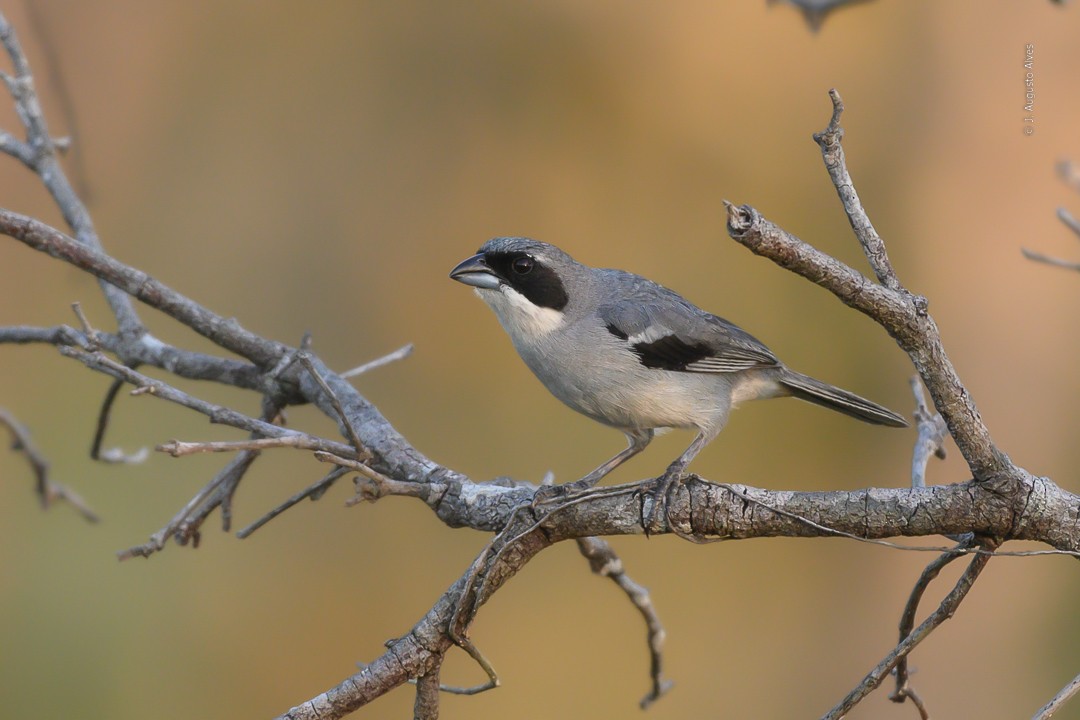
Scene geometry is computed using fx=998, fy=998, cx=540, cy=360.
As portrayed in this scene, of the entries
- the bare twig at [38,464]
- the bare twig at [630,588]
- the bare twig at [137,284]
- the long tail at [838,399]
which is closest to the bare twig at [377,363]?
the bare twig at [137,284]

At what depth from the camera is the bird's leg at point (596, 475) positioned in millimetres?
2412

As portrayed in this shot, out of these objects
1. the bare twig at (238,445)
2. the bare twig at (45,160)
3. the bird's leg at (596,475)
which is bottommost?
the bird's leg at (596,475)

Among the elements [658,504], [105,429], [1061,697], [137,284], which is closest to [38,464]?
[105,429]

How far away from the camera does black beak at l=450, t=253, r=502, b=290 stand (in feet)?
11.0

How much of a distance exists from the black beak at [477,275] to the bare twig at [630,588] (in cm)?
93

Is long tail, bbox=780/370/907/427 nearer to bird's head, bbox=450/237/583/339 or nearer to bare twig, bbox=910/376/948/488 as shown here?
bare twig, bbox=910/376/948/488

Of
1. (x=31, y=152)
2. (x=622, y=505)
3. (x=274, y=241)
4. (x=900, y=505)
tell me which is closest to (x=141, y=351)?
(x=31, y=152)

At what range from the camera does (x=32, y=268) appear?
6094 millimetres

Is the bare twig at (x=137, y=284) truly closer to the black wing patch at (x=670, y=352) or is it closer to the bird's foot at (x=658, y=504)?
the black wing patch at (x=670, y=352)

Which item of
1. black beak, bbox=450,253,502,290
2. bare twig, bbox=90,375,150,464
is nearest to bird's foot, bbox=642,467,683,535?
black beak, bbox=450,253,502,290

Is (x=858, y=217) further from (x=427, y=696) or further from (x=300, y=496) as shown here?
(x=300, y=496)

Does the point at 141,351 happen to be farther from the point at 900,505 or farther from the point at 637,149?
the point at 637,149

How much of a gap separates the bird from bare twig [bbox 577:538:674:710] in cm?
24

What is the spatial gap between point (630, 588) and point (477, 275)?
45.1 inches
